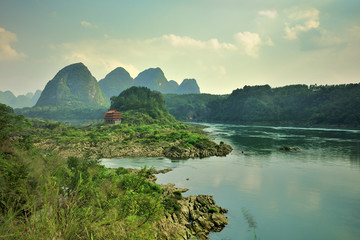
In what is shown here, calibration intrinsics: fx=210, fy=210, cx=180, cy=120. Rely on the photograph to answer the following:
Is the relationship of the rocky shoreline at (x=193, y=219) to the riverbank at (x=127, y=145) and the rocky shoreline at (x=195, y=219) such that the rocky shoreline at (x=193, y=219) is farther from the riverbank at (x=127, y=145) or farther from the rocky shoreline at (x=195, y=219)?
the riverbank at (x=127, y=145)

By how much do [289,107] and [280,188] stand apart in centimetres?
12640

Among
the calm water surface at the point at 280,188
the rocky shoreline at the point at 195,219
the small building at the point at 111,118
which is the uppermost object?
the small building at the point at 111,118

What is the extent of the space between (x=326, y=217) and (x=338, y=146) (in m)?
40.7

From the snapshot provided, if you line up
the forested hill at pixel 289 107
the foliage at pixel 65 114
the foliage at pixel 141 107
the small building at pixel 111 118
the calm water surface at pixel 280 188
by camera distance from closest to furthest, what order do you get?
the calm water surface at pixel 280 188, the small building at pixel 111 118, the foliage at pixel 141 107, the forested hill at pixel 289 107, the foliage at pixel 65 114

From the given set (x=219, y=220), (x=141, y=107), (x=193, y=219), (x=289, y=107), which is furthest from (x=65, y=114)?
(x=219, y=220)

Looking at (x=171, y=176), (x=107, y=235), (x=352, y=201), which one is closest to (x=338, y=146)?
(x=352, y=201)

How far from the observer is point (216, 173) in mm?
33094

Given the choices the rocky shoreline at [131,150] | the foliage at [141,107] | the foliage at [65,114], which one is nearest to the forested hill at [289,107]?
the foliage at [141,107]

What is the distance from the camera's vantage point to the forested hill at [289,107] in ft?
343

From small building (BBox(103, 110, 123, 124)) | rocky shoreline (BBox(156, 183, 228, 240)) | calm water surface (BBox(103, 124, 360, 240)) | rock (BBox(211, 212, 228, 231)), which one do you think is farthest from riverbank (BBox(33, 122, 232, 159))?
rock (BBox(211, 212, 228, 231))

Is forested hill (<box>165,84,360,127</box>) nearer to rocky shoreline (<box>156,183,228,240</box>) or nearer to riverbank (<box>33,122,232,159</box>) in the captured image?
riverbank (<box>33,122,232,159</box>)

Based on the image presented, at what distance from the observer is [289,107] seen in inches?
5418

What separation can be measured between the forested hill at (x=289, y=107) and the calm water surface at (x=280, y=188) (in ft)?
227

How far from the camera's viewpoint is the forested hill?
343ft
